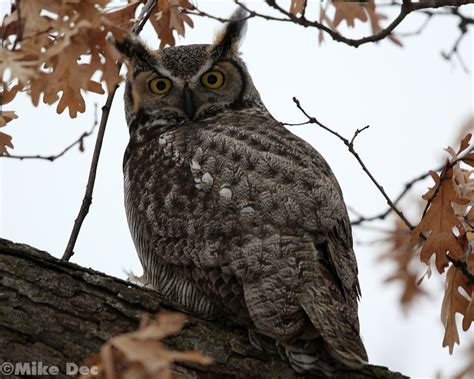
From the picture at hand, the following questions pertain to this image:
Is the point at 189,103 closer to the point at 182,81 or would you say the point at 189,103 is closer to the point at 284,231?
the point at 182,81

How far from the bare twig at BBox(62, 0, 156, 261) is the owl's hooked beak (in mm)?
423

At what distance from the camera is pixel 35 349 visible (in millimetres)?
2936

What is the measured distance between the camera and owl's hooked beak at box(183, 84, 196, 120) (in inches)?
174

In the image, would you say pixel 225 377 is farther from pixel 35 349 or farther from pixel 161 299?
pixel 35 349

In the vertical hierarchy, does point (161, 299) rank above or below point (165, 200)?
below

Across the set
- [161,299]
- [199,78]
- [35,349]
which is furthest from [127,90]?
[35,349]

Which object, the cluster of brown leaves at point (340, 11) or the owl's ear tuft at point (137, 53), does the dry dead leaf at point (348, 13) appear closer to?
the cluster of brown leaves at point (340, 11)

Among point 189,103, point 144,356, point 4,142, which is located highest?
point 189,103

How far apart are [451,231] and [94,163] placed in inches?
64.4

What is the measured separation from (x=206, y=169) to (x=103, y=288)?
758mm

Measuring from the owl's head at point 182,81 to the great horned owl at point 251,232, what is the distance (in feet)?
0.60

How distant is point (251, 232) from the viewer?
3322 millimetres

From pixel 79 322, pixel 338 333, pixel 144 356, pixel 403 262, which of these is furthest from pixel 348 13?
pixel 403 262

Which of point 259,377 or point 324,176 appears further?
point 324,176
